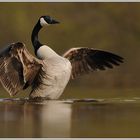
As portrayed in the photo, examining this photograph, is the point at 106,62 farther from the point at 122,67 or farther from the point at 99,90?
the point at 122,67

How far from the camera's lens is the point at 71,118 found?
1042cm

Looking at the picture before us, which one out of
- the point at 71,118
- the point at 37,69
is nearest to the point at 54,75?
the point at 37,69

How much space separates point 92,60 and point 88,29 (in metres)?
6.00

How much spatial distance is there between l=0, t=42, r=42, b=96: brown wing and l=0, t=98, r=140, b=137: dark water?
30 centimetres

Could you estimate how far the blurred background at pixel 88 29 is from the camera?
17.0 meters

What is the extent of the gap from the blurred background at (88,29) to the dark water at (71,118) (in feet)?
13.8

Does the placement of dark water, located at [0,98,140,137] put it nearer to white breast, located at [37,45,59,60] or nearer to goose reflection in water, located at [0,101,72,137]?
goose reflection in water, located at [0,101,72,137]

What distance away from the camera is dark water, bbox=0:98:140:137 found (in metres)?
9.26

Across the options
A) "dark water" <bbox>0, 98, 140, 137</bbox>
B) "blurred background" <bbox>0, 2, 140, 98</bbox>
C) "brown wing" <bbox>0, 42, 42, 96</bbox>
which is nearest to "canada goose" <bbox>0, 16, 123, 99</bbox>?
"brown wing" <bbox>0, 42, 42, 96</bbox>

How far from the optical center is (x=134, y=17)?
1980 cm

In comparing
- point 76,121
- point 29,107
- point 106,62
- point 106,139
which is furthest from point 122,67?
point 106,139

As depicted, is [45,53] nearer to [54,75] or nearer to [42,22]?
[54,75]

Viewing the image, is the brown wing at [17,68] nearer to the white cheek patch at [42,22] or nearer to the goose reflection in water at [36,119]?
the goose reflection in water at [36,119]

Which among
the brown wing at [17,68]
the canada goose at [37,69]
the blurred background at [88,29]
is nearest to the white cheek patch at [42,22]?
the canada goose at [37,69]
